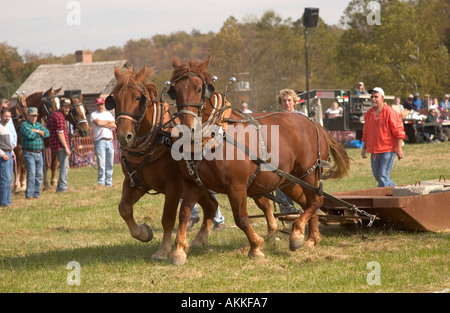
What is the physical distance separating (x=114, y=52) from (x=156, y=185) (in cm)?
8063

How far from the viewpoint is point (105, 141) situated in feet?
55.2

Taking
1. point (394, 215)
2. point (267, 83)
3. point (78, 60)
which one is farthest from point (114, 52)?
point (394, 215)

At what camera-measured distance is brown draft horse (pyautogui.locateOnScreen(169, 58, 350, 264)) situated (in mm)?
7281

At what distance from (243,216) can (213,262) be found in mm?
607

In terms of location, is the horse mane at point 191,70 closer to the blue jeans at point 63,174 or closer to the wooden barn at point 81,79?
the blue jeans at point 63,174

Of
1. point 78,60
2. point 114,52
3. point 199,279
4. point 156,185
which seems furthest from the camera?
point 114,52

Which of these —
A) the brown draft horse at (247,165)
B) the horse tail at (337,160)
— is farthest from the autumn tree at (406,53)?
the brown draft horse at (247,165)

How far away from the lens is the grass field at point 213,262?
645 cm

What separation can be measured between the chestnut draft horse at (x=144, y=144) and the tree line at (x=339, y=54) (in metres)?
25.8

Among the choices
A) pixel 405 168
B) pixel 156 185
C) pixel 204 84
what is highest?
pixel 204 84

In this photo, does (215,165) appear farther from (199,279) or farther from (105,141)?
(105,141)

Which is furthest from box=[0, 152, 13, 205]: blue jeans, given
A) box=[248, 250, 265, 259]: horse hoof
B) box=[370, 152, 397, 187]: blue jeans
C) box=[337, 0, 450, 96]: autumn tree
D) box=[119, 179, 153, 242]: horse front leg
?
box=[337, 0, 450, 96]: autumn tree

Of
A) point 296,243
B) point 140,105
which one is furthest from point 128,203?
point 296,243

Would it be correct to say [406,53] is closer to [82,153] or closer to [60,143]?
[82,153]
